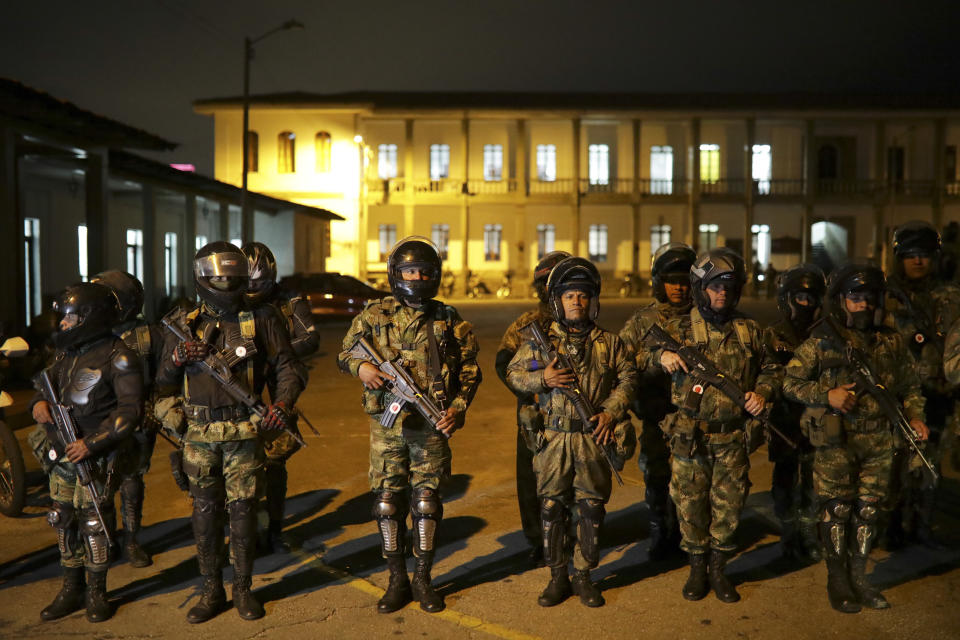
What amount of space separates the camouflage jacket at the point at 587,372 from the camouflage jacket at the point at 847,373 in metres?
0.94

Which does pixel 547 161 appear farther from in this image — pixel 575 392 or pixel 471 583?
pixel 575 392

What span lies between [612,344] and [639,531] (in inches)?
75.2

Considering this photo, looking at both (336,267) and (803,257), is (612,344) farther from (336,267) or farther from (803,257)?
(803,257)

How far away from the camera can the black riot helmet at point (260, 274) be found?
622cm

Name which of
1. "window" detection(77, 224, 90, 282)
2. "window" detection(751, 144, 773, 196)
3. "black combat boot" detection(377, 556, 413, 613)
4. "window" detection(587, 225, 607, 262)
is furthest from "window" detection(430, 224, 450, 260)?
"black combat boot" detection(377, 556, 413, 613)

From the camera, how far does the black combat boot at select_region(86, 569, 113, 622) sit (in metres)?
4.54

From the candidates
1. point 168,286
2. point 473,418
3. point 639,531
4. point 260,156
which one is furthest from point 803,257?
point 639,531

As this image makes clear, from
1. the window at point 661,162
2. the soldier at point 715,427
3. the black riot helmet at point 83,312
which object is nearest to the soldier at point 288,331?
the black riot helmet at point 83,312

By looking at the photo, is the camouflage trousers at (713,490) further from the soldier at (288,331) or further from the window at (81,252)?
the window at (81,252)

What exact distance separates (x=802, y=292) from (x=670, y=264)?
908mm

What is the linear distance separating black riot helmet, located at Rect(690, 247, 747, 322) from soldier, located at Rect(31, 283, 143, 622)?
316 centimetres

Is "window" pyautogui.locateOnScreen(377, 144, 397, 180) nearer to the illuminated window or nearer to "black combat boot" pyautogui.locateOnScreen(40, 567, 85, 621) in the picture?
the illuminated window

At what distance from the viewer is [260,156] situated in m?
38.6

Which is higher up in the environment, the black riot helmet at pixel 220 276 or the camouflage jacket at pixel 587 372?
the black riot helmet at pixel 220 276
